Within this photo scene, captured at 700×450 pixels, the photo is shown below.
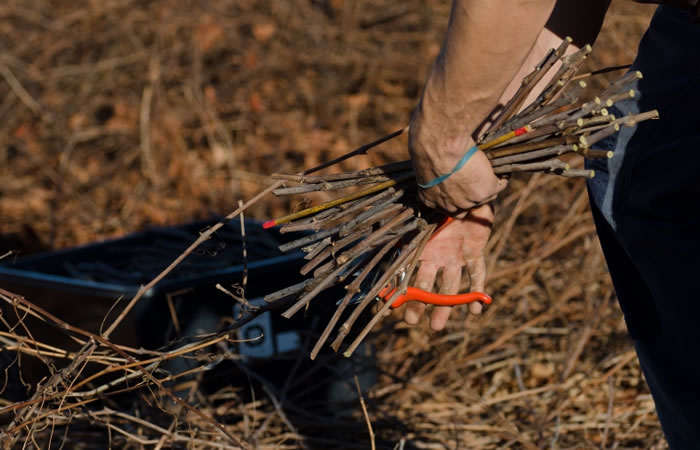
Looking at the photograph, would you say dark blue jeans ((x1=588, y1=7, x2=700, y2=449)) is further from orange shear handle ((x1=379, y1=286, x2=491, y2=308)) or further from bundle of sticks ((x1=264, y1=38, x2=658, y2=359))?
orange shear handle ((x1=379, y1=286, x2=491, y2=308))

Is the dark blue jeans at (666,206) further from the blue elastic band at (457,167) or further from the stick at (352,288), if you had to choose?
the stick at (352,288)

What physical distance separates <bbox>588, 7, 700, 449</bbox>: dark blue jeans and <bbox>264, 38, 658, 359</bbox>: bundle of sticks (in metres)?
0.05

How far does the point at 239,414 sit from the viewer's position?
8.18ft

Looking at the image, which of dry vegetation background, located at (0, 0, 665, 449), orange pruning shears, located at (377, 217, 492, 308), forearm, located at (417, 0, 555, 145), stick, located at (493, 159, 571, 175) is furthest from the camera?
dry vegetation background, located at (0, 0, 665, 449)

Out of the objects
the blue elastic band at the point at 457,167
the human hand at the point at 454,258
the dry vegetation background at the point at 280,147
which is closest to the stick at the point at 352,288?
the human hand at the point at 454,258

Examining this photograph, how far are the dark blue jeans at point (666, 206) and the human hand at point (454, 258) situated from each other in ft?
1.00

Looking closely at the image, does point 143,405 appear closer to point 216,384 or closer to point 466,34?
point 216,384

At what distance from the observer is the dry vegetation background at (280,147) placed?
272cm

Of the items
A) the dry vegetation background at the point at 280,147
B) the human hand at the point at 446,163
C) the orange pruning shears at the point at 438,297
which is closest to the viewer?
the human hand at the point at 446,163

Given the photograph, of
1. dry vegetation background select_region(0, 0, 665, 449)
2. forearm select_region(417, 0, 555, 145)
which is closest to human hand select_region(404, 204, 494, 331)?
forearm select_region(417, 0, 555, 145)

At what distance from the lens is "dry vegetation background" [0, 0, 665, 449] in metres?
2.72

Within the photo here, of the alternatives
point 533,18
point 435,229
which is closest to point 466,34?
point 533,18

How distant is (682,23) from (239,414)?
5.86 ft

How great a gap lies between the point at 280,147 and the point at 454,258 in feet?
9.53
